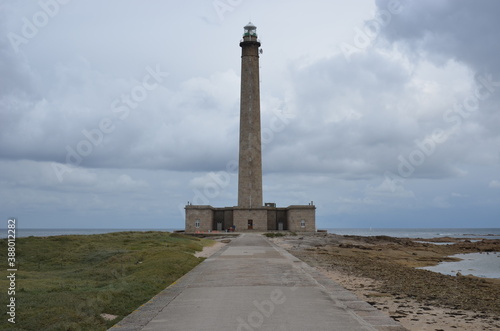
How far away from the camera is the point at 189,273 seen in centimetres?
1528

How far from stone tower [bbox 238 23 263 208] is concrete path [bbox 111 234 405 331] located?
43.8 metres

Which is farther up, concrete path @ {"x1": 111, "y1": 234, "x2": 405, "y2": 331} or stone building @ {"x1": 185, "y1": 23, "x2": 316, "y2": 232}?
stone building @ {"x1": 185, "y1": 23, "x2": 316, "y2": 232}

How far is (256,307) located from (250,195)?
161 feet

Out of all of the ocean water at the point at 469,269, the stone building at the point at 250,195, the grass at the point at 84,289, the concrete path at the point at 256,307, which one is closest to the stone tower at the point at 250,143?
the stone building at the point at 250,195

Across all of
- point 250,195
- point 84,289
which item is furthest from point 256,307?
point 250,195

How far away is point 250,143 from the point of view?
190 feet

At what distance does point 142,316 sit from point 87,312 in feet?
5.01

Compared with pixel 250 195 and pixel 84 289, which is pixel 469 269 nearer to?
pixel 84 289

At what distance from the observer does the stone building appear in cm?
5744

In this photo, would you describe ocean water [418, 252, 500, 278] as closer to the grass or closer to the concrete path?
the concrete path

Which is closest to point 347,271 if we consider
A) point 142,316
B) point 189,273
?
point 189,273

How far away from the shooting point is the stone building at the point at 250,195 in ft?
188

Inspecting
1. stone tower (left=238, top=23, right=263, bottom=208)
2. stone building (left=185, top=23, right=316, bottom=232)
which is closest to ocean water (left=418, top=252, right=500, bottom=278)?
stone building (left=185, top=23, right=316, bottom=232)

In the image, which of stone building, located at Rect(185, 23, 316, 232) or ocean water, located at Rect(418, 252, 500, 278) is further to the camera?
stone building, located at Rect(185, 23, 316, 232)
